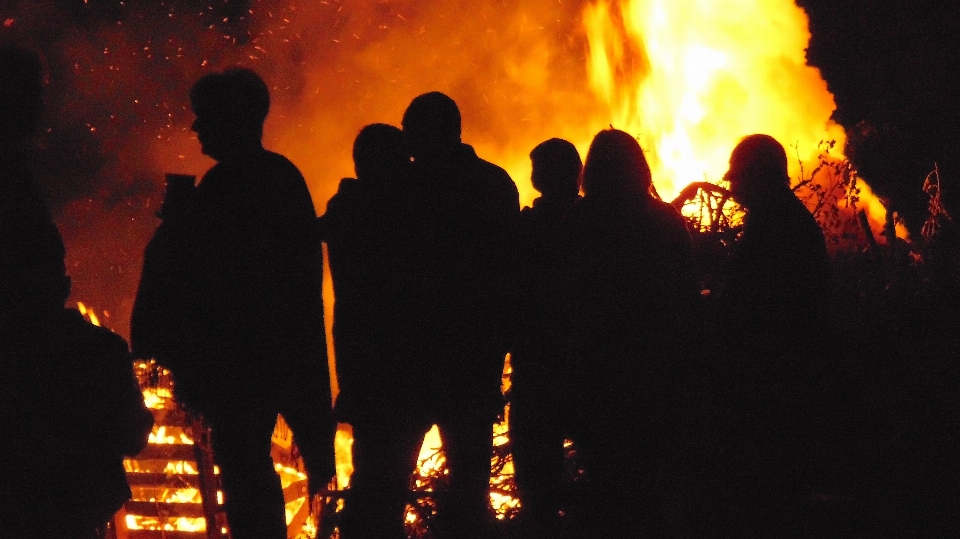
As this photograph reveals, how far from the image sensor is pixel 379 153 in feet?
8.61

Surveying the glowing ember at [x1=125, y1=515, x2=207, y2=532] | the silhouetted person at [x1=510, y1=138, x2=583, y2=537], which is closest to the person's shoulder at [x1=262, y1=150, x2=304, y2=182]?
the silhouetted person at [x1=510, y1=138, x2=583, y2=537]

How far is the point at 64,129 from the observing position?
1438 cm

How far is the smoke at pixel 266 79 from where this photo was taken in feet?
44.5

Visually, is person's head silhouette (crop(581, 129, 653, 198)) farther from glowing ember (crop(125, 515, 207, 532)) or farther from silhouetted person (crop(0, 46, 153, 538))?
glowing ember (crop(125, 515, 207, 532))

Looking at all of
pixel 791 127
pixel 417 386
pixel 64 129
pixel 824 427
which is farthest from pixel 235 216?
pixel 64 129

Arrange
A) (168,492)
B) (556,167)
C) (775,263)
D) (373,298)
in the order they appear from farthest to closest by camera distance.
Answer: (168,492) < (556,167) < (775,263) < (373,298)

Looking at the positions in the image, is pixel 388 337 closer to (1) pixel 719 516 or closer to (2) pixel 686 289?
(2) pixel 686 289

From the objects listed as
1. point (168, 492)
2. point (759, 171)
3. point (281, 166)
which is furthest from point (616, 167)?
point (168, 492)

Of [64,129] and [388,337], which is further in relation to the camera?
[64,129]

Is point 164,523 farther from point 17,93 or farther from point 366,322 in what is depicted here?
point 17,93

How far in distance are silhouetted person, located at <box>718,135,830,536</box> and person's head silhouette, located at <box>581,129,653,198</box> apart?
70 centimetres

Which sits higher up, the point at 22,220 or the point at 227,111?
the point at 227,111

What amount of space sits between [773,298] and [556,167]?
1074mm

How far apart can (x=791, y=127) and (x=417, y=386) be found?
10.6 m
